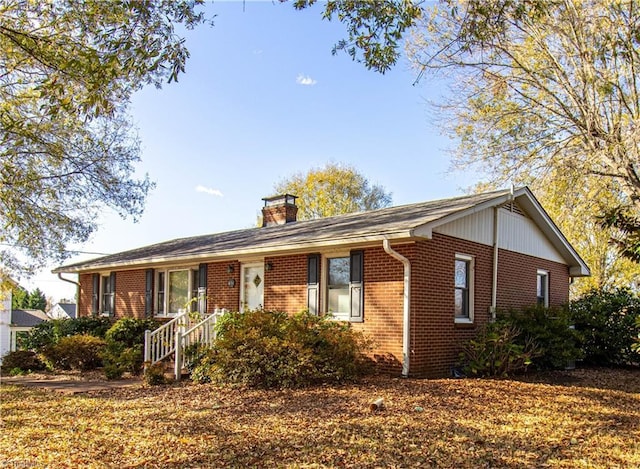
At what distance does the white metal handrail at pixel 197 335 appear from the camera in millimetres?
11078

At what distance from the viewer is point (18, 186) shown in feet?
39.8

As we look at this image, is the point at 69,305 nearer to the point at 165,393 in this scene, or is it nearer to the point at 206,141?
the point at 206,141

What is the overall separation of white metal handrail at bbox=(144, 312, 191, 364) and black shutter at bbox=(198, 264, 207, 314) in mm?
1973

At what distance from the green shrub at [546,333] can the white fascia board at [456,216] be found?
98.3 inches

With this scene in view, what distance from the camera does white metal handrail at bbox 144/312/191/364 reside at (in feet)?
39.8

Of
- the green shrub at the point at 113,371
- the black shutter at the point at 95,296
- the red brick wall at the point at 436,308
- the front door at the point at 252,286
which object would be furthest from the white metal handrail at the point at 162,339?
the black shutter at the point at 95,296

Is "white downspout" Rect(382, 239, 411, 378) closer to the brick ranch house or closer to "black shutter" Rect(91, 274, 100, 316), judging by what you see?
the brick ranch house

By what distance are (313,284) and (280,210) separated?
6.65 m

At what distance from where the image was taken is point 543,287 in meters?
15.5

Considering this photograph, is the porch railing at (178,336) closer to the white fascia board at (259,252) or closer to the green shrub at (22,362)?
the white fascia board at (259,252)

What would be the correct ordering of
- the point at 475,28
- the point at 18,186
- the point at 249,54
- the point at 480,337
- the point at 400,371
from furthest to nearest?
the point at 18,186, the point at 480,337, the point at 400,371, the point at 249,54, the point at 475,28

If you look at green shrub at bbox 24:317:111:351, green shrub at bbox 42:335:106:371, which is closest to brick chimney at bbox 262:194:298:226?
green shrub at bbox 24:317:111:351

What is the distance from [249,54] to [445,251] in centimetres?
555

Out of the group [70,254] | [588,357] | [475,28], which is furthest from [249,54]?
[588,357]
